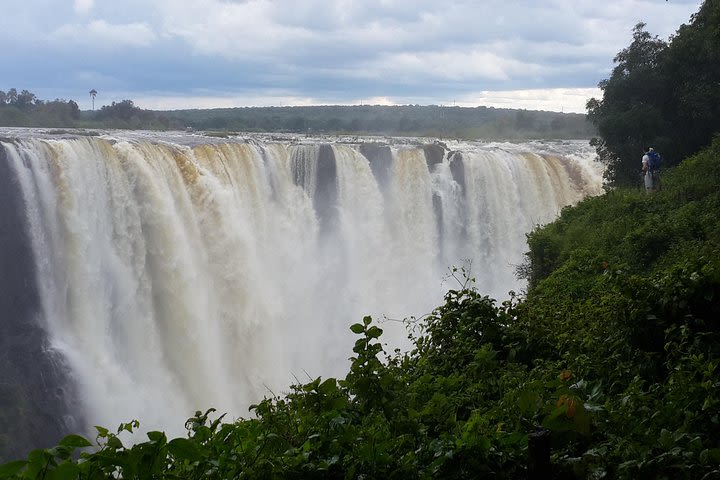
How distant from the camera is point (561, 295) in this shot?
33.5ft

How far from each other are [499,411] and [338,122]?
60.3m

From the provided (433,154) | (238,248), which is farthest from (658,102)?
(238,248)

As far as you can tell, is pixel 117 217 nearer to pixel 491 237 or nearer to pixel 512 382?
pixel 491 237

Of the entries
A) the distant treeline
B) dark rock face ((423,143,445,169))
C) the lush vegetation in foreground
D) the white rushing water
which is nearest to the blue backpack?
the lush vegetation in foreground

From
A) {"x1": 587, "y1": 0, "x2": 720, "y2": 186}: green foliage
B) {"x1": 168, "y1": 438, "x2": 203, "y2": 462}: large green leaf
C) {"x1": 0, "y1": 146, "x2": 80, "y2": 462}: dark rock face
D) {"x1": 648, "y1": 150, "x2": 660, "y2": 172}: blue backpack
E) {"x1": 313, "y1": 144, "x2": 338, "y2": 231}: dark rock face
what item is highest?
{"x1": 587, "y1": 0, "x2": 720, "y2": 186}: green foliage

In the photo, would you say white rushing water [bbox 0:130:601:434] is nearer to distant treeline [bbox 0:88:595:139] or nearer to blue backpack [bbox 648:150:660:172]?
blue backpack [bbox 648:150:660:172]

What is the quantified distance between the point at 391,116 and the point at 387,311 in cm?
5465

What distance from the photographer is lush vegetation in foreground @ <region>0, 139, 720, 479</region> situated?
3500mm

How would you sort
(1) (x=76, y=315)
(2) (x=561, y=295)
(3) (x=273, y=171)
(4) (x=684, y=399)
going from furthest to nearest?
(3) (x=273, y=171)
(1) (x=76, y=315)
(2) (x=561, y=295)
(4) (x=684, y=399)

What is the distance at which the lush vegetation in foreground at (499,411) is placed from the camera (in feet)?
11.5

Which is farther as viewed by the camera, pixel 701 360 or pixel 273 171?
pixel 273 171

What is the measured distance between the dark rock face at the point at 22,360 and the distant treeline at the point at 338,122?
26.2 meters

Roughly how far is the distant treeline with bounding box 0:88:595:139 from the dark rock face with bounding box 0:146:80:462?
2622 centimetres

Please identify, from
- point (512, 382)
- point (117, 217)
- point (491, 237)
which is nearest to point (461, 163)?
point (491, 237)
